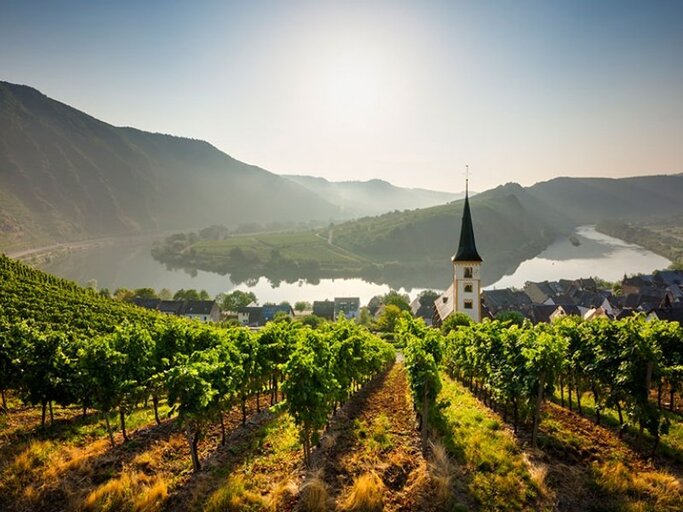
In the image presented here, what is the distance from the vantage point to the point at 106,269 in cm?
18300

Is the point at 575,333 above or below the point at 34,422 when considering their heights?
above

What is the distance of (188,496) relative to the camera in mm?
11453

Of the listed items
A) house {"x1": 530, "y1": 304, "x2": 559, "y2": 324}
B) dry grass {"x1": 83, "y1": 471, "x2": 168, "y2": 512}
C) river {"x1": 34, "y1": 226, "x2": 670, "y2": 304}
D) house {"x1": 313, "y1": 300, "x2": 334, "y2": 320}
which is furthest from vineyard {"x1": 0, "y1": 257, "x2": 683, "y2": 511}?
river {"x1": 34, "y1": 226, "x2": 670, "y2": 304}

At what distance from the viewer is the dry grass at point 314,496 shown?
10727 mm

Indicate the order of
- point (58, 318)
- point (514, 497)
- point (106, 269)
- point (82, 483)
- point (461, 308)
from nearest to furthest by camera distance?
point (514, 497), point (82, 483), point (58, 318), point (461, 308), point (106, 269)

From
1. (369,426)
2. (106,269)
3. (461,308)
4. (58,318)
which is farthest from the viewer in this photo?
(106,269)

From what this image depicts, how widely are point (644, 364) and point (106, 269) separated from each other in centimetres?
21207

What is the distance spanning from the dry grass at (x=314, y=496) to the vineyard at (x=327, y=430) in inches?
1.7

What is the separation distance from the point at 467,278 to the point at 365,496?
151 feet

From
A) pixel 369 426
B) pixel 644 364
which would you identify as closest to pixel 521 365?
pixel 644 364

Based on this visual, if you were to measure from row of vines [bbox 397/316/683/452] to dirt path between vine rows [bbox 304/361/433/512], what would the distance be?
1.88 metres

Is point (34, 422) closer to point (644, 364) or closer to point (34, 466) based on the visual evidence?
point (34, 466)

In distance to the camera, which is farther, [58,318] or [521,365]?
[58,318]

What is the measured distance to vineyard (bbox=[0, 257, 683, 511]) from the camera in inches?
448
